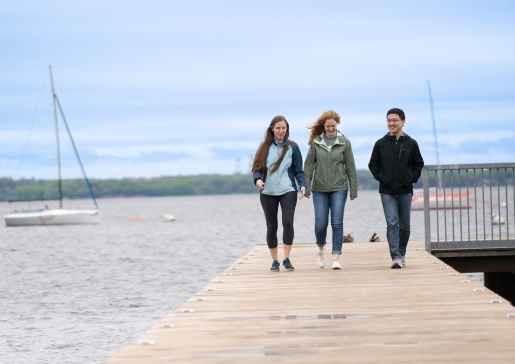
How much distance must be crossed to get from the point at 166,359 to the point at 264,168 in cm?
373

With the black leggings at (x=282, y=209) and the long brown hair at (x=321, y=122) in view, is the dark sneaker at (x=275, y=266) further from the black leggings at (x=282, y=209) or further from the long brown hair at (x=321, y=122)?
the long brown hair at (x=321, y=122)

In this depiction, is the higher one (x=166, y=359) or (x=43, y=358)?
(x=166, y=359)

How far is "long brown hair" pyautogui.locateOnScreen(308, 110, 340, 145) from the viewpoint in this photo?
7221mm

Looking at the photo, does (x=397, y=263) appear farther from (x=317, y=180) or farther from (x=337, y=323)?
(x=337, y=323)

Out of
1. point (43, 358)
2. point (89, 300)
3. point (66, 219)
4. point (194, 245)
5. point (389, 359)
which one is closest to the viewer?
point (389, 359)

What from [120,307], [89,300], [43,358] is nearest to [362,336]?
[43,358]

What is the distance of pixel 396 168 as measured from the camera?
23.9ft

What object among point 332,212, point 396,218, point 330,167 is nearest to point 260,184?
point 330,167

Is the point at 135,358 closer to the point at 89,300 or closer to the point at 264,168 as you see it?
the point at 264,168

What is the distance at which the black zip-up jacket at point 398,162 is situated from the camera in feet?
23.9

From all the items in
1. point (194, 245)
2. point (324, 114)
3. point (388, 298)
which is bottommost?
point (194, 245)

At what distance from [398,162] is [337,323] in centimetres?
336

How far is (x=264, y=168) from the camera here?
6.97 metres

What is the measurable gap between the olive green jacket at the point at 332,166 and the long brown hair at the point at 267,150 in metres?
0.43
